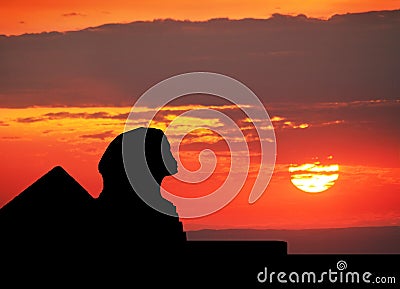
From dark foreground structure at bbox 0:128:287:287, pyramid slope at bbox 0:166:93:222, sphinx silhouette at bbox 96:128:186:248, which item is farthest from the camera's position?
sphinx silhouette at bbox 96:128:186:248

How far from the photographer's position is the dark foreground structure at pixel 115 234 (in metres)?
39.1

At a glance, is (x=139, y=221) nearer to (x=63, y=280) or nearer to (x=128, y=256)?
(x=128, y=256)

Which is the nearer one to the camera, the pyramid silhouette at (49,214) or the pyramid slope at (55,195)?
the pyramid silhouette at (49,214)

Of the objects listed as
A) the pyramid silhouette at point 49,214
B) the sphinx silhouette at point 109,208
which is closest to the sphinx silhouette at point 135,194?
the sphinx silhouette at point 109,208

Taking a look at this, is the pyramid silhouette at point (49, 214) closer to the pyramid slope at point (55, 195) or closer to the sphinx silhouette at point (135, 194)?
the pyramid slope at point (55, 195)

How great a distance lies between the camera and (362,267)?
36062 mm

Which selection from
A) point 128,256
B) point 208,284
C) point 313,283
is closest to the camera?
point 313,283

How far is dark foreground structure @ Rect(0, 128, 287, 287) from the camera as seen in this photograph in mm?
39094

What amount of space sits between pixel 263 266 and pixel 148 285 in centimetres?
459

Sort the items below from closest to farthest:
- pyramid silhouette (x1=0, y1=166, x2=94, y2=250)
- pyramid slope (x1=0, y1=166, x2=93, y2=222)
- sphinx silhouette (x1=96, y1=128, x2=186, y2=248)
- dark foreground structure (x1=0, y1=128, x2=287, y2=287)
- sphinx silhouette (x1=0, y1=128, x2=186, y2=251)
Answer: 1. dark foreground structure (x1=0, y1=128, x2=287, y2=287)
2. pyramid silhouette (x1=0, y1=166, x2=94, y2=250)
3. sphinx silhouette (x1=0, y1=128, x2=186, y2=251)
4. pyramid slope (x1=0, y1=166, x2=93, y2=222)
5. sphinx silhouette (x1=96, y1=128, x2=186, y2=248)

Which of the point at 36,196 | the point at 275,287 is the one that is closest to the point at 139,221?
the point at 36,196

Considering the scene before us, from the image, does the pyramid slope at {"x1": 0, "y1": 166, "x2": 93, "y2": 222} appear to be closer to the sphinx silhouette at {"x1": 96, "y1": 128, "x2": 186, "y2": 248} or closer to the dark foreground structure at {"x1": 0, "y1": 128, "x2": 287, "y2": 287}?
the dark foreground structure at {"x1": 0, "y1": 128, "x2": 287, "y2": 287}

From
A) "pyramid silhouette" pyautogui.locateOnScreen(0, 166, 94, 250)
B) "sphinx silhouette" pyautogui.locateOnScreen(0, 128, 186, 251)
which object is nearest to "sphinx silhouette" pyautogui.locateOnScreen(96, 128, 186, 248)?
"sphinx silhouette" pyautogui.locateOnScreen(0, 128, 186, 251)

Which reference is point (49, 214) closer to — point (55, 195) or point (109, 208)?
point (55, 195)
